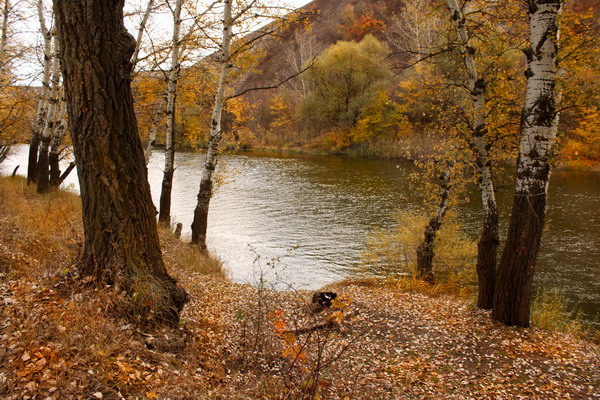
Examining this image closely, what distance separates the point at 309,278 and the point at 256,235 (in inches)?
198

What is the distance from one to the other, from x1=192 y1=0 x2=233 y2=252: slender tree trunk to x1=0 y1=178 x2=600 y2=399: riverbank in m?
3.36

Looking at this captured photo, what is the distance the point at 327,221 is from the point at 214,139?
9828mm

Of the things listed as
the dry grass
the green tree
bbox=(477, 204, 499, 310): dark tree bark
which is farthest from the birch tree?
the green tree

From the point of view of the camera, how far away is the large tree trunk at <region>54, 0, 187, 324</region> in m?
4.08

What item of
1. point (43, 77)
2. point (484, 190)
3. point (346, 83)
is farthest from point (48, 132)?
point (346, 83)

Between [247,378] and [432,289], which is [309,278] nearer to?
[432,289]

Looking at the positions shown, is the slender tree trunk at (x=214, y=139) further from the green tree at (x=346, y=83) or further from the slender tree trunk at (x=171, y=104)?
the green tree at (x=346, y=83)

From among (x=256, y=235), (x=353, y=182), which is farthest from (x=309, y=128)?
(x=256, y=235)

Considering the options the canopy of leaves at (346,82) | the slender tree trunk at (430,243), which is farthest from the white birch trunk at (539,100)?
the canopy of leaves at (346,82)

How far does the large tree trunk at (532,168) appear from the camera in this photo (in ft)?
16.9

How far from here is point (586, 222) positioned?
1675 centimetres

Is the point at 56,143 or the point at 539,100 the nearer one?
the point at 539,100

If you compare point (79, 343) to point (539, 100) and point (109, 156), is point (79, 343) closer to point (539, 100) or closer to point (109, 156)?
point (109, 156)

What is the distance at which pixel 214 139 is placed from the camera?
32.1ft
